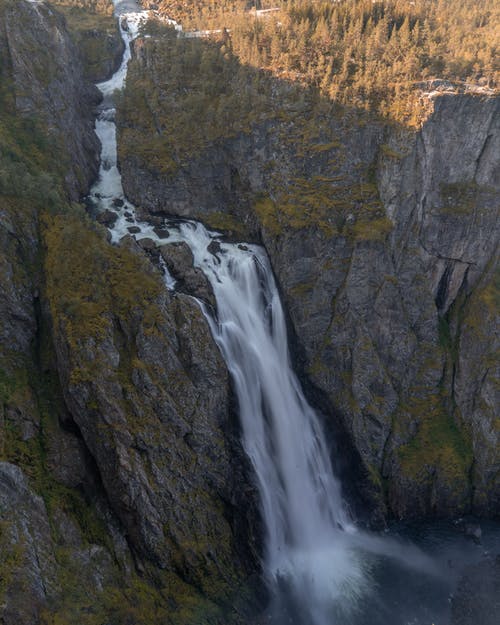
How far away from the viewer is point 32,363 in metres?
26.3

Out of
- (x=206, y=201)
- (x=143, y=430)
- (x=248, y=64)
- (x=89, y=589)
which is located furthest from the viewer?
(x=248, y=64)

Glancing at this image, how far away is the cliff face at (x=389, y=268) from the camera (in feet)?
118

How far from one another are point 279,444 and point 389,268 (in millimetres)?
16329

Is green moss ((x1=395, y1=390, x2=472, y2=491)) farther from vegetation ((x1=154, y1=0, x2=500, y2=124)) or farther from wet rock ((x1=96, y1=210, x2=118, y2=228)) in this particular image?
wet rock ((x1=96, y1=210, x2=118, y2=228))

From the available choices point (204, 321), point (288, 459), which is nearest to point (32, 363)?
point (204, 321)

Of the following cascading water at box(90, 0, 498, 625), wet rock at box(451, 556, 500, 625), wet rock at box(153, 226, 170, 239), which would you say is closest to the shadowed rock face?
cascading water at box(90, 0, 498, 625)

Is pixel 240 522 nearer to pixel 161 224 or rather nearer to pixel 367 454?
pixel 367 454

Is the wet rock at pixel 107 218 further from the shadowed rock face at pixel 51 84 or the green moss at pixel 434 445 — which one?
the green moss at pixel 434 445

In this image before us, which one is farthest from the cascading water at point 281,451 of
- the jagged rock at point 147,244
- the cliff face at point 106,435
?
the cliff face at point 106,435

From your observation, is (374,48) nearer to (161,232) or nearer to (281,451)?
(161,232)

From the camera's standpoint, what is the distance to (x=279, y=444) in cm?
3303

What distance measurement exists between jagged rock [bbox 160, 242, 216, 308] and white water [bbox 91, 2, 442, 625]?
68 cm

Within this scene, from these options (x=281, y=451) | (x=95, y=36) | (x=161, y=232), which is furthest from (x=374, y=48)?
(x=281, y=451)

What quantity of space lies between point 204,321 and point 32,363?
10353mm
